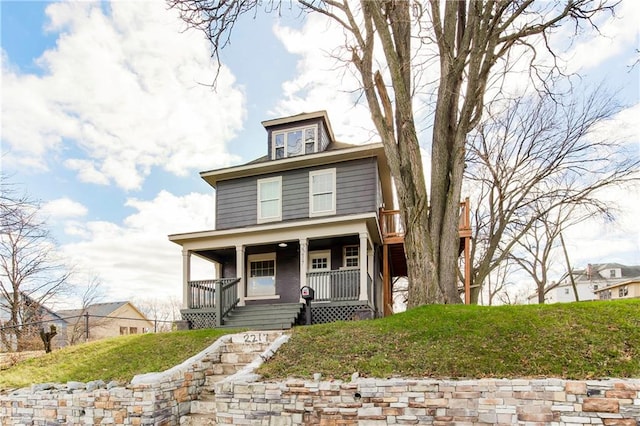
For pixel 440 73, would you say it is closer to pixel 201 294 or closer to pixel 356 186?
pixel 356 186

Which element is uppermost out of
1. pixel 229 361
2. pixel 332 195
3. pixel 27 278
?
pixel 332 195

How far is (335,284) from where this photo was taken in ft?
32.4

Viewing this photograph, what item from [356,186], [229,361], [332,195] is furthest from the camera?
[332,195]

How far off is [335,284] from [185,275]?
4.45m

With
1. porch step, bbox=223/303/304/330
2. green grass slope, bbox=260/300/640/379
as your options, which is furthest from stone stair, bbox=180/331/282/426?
porch step, bbox=223/303/304/330

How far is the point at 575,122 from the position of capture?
12.2m

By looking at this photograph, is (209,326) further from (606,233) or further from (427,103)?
(606,233)

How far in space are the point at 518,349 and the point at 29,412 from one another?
23.2 ft

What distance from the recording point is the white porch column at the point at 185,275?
10.4 meters

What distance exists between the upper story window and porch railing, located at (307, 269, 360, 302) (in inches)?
168

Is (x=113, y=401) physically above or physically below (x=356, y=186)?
below

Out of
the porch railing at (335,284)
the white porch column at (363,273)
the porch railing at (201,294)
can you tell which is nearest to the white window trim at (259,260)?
the porch railing at (201,294)

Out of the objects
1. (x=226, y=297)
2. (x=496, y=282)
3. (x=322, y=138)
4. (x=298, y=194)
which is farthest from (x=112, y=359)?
(x=496, y=282)

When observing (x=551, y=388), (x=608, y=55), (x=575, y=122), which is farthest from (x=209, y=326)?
(x=575, y=122)
